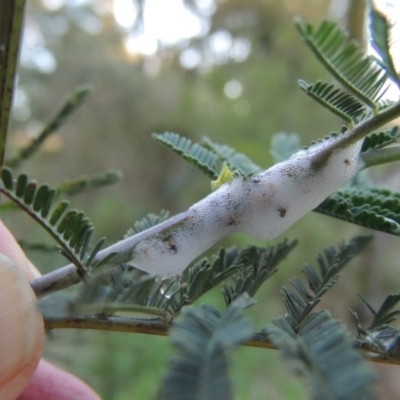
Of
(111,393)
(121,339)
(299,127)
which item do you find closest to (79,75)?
(299,127)

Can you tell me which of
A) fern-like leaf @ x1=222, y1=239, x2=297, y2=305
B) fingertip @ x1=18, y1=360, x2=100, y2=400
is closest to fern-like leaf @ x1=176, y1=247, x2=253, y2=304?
fern-like leaf @ x1=222, y1=239, x2=297, y2=305

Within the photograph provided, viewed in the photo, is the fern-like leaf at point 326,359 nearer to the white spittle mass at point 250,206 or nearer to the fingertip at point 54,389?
the white spittle mass at point 250,206

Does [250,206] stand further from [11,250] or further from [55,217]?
[11,250]

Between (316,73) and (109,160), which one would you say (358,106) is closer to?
(316,73)

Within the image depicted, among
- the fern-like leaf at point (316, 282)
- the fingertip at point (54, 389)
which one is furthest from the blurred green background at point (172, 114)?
the fern-like leaf at point (316, 282)

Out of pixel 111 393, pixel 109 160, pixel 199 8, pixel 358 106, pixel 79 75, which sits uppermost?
pixel 199 8

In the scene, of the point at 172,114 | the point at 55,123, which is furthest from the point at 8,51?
the point at 172,114
